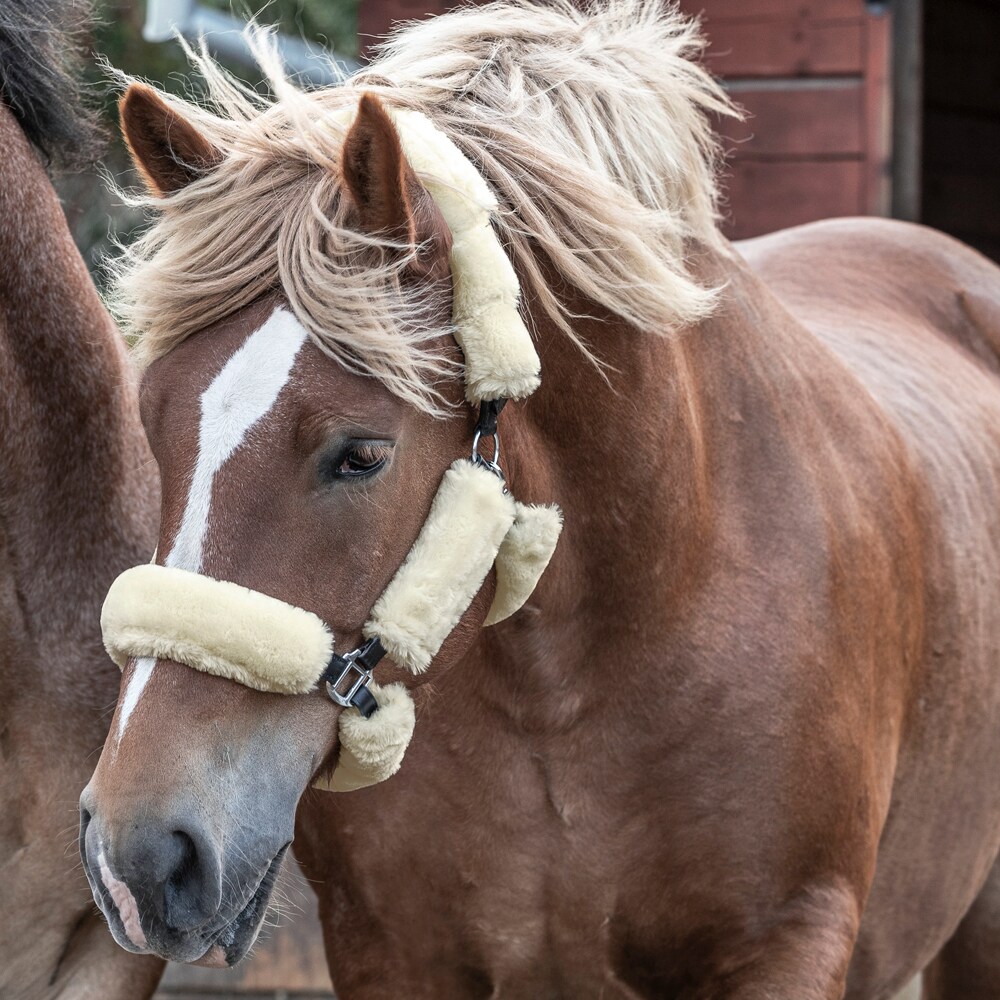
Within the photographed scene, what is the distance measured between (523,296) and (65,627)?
3.12 feet

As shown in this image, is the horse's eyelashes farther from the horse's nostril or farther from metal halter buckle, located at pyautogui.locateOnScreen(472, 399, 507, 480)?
the horse's nostril

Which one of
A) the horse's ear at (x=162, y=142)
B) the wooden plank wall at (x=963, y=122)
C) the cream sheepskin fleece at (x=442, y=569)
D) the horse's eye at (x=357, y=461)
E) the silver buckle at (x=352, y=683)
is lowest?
the wooden plank wall at (x=963, y=122)

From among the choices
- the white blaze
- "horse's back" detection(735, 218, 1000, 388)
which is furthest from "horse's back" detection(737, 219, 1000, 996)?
Result: the white blaze

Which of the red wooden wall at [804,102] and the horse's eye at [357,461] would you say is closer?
the horse's eye at [357,461]

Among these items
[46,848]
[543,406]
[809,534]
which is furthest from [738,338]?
[46,848]

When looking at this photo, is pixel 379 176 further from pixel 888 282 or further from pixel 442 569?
pixel 888 282

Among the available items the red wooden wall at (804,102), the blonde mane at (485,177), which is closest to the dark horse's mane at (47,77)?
the blonde mane at (485,177)

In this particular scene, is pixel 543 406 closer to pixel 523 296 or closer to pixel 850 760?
pixel 523 296

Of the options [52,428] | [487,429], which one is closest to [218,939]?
[487,429]

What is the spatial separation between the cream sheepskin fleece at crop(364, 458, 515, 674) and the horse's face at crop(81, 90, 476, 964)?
0.07ft

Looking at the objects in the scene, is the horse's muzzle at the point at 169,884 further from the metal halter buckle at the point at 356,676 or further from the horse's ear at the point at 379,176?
the horse's ear at the point at 379,176

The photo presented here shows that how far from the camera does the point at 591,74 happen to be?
6.69 ft

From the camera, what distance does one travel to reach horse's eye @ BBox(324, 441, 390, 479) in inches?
64.6

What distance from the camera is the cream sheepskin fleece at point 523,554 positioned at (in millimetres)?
1857
